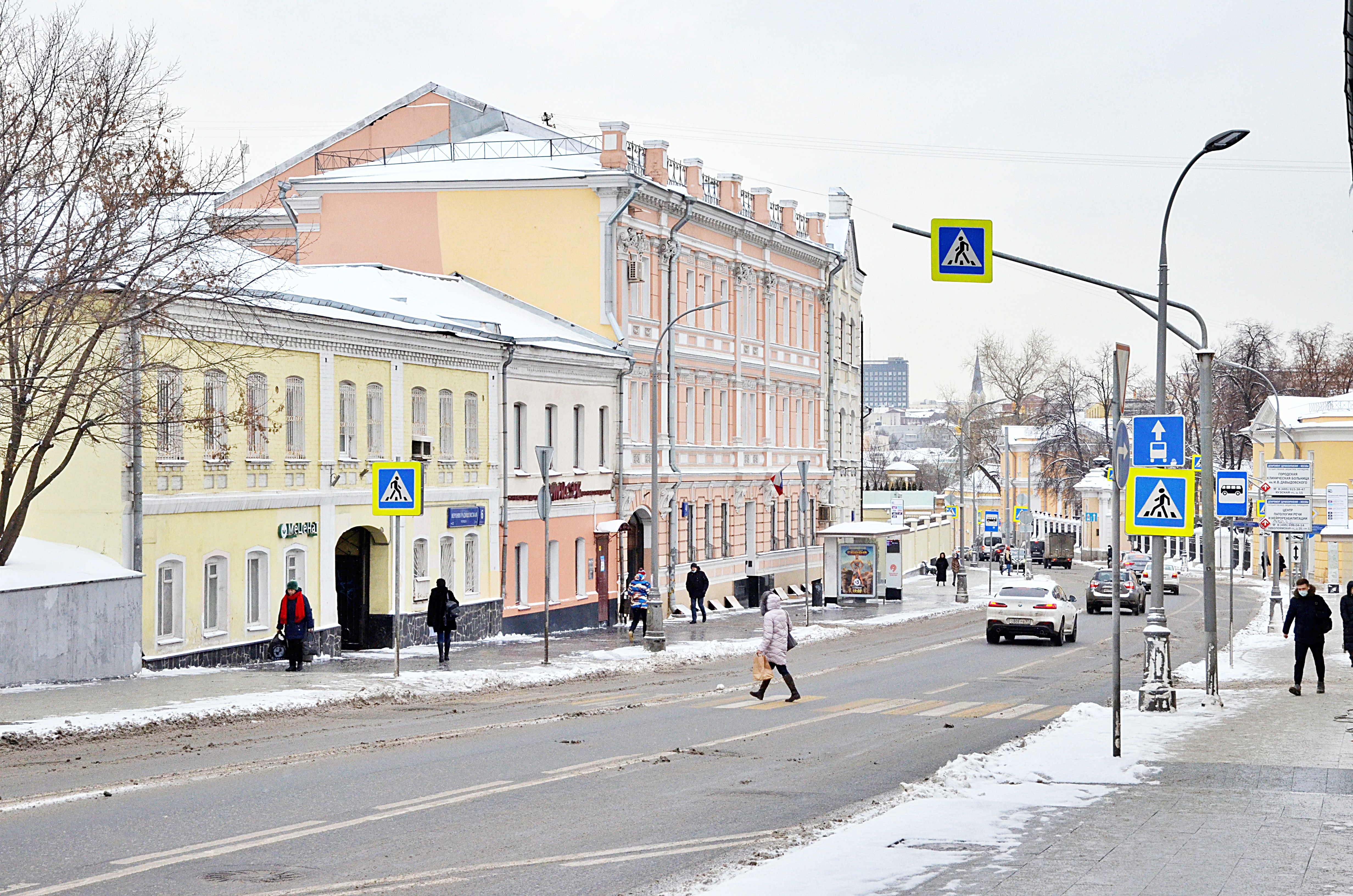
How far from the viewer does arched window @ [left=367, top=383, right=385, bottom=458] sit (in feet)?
104

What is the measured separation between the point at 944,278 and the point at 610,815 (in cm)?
823

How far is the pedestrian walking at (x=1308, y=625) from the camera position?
76.2ft

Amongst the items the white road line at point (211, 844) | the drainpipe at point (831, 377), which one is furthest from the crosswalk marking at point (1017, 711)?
the drainpipe at point (831, 377)

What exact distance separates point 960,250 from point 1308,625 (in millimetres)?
8904

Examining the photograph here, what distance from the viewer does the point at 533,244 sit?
147ft

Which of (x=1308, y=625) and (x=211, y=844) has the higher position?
(x=1308, y=625)

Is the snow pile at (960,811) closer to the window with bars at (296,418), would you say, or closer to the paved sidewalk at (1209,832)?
the paved sidewalk at (1209,832)

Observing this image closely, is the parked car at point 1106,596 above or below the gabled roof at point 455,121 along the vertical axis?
below

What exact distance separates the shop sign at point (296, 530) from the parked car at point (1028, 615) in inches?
610

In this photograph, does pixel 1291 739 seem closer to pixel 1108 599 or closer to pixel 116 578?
pixel 116 578

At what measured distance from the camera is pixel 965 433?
126m

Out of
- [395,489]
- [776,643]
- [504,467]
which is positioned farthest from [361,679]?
[504,467]

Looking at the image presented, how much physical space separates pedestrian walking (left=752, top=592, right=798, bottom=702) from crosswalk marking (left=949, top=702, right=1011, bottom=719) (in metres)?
2.40

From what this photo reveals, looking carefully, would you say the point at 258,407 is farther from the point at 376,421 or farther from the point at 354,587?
the point at 354,587
